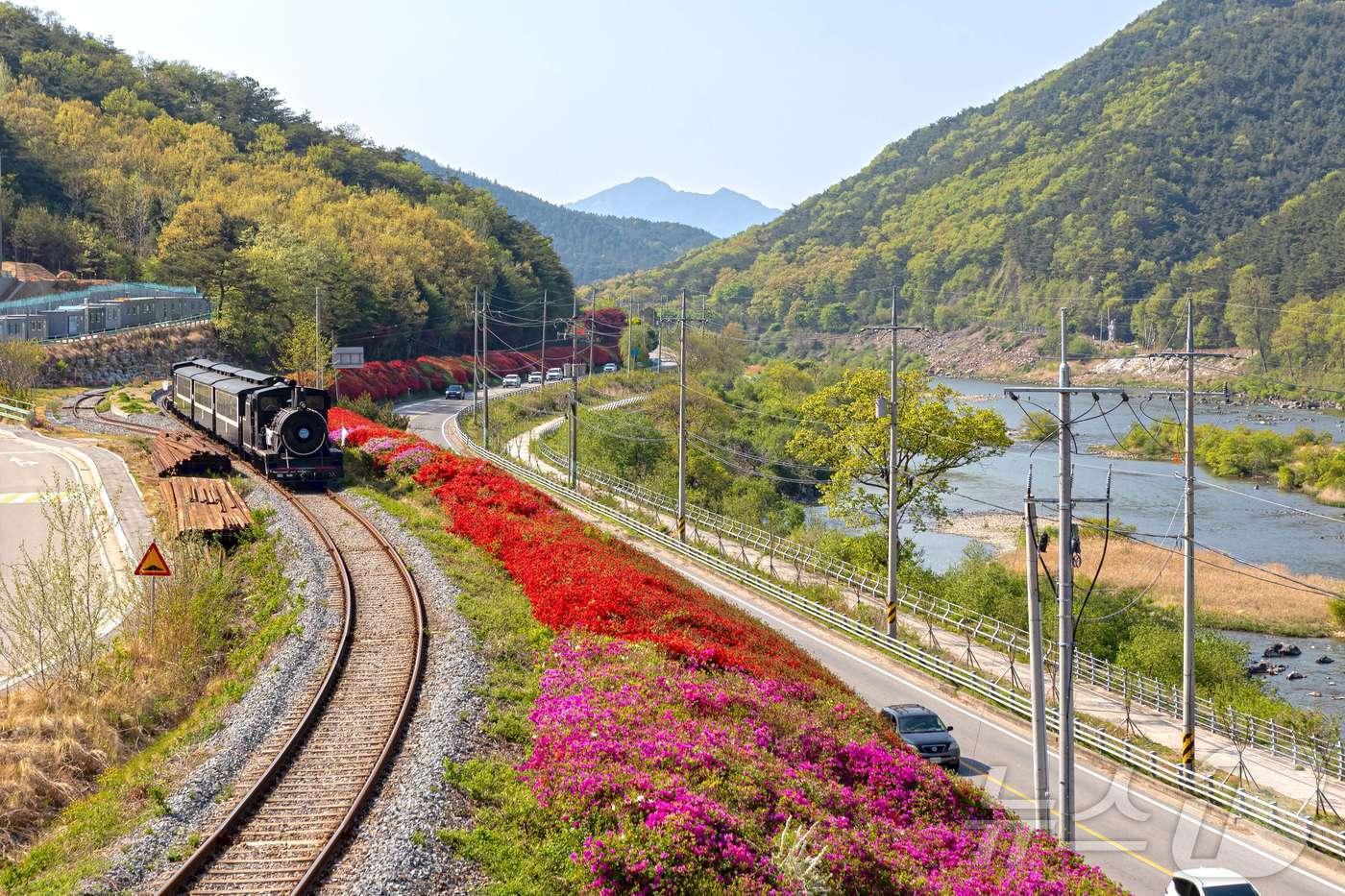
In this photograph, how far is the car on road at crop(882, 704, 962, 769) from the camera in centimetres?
2330

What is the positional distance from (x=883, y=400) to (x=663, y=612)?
1086 centimetres

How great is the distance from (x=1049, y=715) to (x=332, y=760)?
59.0ft

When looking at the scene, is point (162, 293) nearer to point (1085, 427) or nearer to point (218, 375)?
point (218, 375)

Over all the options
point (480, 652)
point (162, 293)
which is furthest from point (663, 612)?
point (162, 293)

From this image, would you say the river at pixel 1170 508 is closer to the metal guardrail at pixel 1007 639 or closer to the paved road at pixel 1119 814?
the metal guardrail at pixel 1007 639

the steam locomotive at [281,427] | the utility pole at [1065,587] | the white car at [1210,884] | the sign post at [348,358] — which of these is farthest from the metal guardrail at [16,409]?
the white car at [1210,884]

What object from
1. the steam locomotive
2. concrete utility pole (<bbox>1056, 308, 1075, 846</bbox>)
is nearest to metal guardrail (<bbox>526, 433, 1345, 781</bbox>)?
concrete utility pole (<bbox>1056, 308, 1075, 846</bbox>)

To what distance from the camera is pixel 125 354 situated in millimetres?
75688

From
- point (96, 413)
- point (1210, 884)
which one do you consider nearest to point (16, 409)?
point (96, 413)

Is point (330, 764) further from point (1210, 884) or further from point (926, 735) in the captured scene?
point (1210, 884)

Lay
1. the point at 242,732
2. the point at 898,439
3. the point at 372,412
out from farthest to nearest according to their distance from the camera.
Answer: the point at 372,412, the point at 898,439, the point at 242,732

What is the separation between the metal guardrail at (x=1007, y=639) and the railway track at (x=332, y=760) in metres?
17.8

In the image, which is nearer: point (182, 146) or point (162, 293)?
point (162, 293)

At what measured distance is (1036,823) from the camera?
19.5 meters
